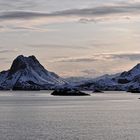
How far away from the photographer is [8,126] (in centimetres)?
8506

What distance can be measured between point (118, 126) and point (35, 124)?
48.4ft

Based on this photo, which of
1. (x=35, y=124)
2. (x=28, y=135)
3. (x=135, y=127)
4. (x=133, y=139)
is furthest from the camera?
(x=35, y=124)

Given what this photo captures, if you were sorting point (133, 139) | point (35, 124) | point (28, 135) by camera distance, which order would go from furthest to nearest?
point (35, 124) → point (28, 135) → point (133, 139)

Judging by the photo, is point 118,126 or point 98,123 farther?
point 98,123

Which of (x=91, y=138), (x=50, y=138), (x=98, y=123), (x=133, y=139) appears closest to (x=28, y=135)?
(x=50, y=138)

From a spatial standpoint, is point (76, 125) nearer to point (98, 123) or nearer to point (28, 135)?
point (98, 123)

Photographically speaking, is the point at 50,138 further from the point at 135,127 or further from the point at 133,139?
the point at 135,127

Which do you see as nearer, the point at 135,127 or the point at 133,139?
the point at 133,139

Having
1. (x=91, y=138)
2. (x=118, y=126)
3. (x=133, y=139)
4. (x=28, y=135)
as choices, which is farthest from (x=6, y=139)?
(x=118, y=126)

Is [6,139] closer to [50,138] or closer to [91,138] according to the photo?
[50,138]

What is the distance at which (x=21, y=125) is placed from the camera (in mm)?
87812

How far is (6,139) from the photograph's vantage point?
224 ft

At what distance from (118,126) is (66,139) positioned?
19.1m

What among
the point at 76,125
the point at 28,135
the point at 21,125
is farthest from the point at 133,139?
the point at 21,125
